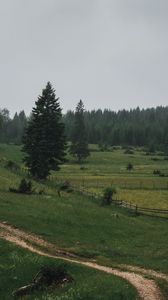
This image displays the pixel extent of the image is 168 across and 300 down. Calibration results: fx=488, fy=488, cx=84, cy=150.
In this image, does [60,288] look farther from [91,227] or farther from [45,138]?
[45,138]

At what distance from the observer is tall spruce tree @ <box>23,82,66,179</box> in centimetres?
7581

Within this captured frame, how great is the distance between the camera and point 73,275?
26.2m

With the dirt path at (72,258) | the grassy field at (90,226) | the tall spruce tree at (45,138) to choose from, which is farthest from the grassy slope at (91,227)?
the tall spruce tree at (45,138)

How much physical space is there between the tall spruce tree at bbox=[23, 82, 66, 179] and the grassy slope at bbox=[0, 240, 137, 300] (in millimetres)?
45207

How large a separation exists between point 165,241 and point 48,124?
4177 cm

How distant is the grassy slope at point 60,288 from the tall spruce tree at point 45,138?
4521cm

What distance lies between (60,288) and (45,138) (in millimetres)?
54164

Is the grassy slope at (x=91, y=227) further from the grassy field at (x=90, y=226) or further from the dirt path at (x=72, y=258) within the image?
the dirt path at (x=72, y=258)

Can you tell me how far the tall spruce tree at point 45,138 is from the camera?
75812mm

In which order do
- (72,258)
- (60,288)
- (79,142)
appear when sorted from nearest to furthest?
(60,288) → (72,258) → (79,142)

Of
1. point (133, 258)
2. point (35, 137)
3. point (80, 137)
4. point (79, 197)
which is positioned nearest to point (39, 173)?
point (35, 137)

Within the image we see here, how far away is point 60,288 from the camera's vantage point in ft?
79.4

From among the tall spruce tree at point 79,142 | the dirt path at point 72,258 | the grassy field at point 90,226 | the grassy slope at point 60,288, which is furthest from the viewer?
the tall spruce tree at point 79,142

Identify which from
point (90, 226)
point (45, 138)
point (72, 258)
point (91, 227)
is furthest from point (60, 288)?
point (45, 138)
